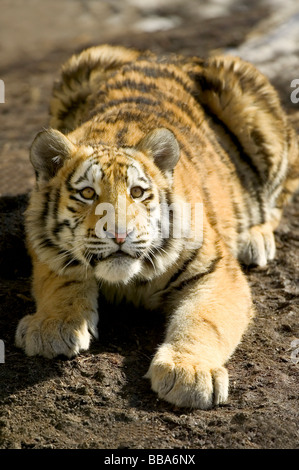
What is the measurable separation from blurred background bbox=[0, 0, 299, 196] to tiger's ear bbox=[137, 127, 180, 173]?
2.55m

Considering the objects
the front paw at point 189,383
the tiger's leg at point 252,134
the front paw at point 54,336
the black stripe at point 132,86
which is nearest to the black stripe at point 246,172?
the tiger's leg at point 252,134

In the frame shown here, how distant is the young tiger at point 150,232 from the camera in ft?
12.4

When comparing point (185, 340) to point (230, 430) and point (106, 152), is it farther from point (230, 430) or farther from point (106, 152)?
point (106, 152)

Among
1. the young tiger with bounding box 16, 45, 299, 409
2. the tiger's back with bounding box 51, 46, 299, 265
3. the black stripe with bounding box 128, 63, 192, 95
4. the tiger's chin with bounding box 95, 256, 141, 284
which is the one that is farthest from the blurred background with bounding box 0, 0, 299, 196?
the tiger's chin with bounding box 95, 256, 141, 284

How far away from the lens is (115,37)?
36.0ft

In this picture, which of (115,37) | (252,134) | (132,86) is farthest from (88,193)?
(115,37)

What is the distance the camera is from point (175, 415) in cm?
352

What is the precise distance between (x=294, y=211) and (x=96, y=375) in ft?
10.6

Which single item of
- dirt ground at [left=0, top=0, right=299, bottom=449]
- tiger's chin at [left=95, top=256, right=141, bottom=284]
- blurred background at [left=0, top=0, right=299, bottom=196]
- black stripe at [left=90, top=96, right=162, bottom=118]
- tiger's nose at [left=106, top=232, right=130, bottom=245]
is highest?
blurred background at [left=0, top=0, right=299, bottom=196]

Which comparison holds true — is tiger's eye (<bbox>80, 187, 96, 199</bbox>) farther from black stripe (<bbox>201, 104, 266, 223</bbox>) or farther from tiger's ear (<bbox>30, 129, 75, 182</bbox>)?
black stripe (<bbox>201, 104, 266, 223</bbox>)

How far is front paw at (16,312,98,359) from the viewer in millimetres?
3938

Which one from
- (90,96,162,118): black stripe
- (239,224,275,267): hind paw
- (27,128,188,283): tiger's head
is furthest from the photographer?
(239,224,275,267): hind paw

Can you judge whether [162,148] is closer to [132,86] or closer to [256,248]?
[132,86]

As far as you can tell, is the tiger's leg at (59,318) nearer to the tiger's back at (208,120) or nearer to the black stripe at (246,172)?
the tiger's back at (208,120)
